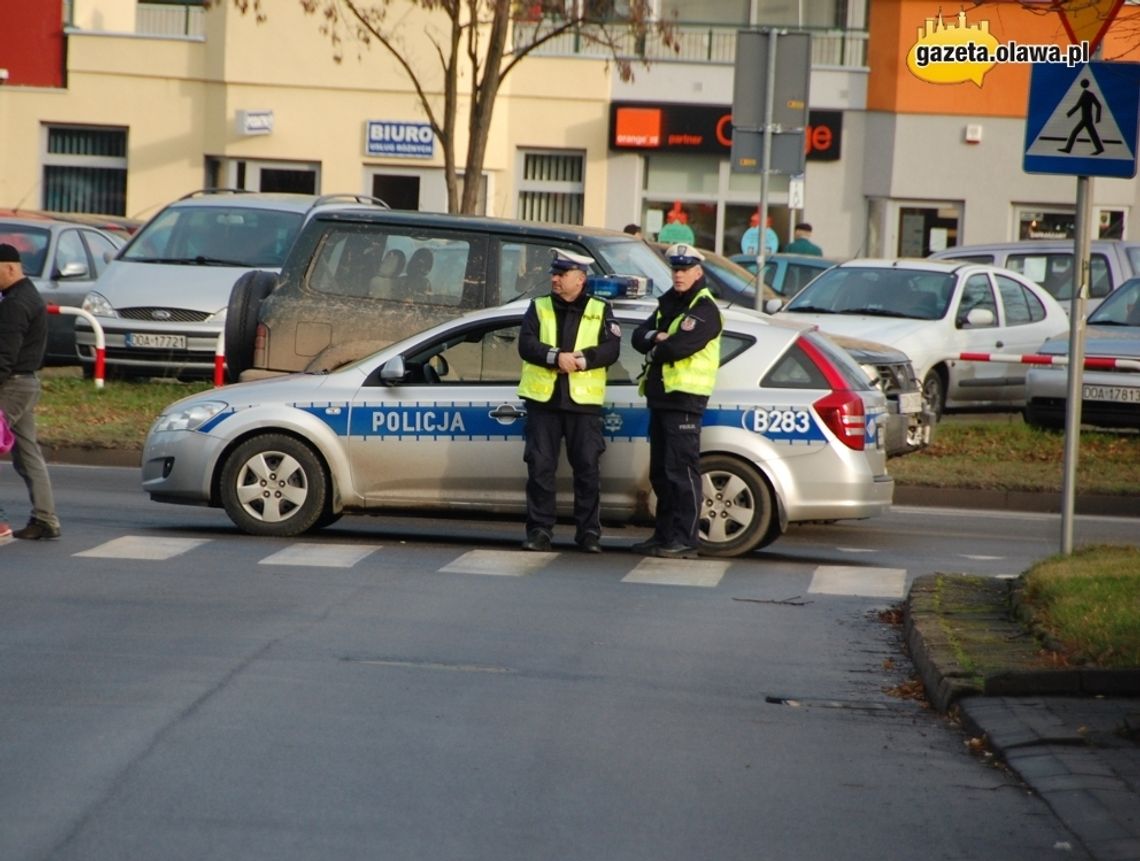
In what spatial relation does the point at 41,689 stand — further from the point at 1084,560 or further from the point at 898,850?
the point at 1084,560

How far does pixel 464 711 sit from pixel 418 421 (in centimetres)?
537

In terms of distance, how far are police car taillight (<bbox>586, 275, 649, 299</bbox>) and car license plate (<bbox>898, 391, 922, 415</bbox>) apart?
9.99 feet

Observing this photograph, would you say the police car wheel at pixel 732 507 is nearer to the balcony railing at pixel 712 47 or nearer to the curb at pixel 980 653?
the curb at pixel 980 653

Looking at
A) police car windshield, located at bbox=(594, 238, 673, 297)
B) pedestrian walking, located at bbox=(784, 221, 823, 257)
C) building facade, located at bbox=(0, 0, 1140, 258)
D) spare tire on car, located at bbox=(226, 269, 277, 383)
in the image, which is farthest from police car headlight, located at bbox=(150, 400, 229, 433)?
building facade, located at bbox=(0, 0, 1140, 258)

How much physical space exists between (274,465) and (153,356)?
7524 mm

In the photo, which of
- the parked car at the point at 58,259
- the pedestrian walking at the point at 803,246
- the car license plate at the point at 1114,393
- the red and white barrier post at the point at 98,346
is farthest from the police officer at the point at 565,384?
the pedestrian walking at the point at 803,246

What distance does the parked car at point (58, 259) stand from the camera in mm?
22031

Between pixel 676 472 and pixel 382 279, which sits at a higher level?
pixel 382 279

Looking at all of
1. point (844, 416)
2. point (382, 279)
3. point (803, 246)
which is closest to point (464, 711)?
point (844, 416)

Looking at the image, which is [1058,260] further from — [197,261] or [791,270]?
[197,261]

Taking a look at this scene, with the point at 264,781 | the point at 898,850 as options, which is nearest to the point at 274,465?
the point at 264,781

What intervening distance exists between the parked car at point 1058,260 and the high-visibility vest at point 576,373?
12426 mm

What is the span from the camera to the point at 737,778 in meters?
7.02

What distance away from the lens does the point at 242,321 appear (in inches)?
617
